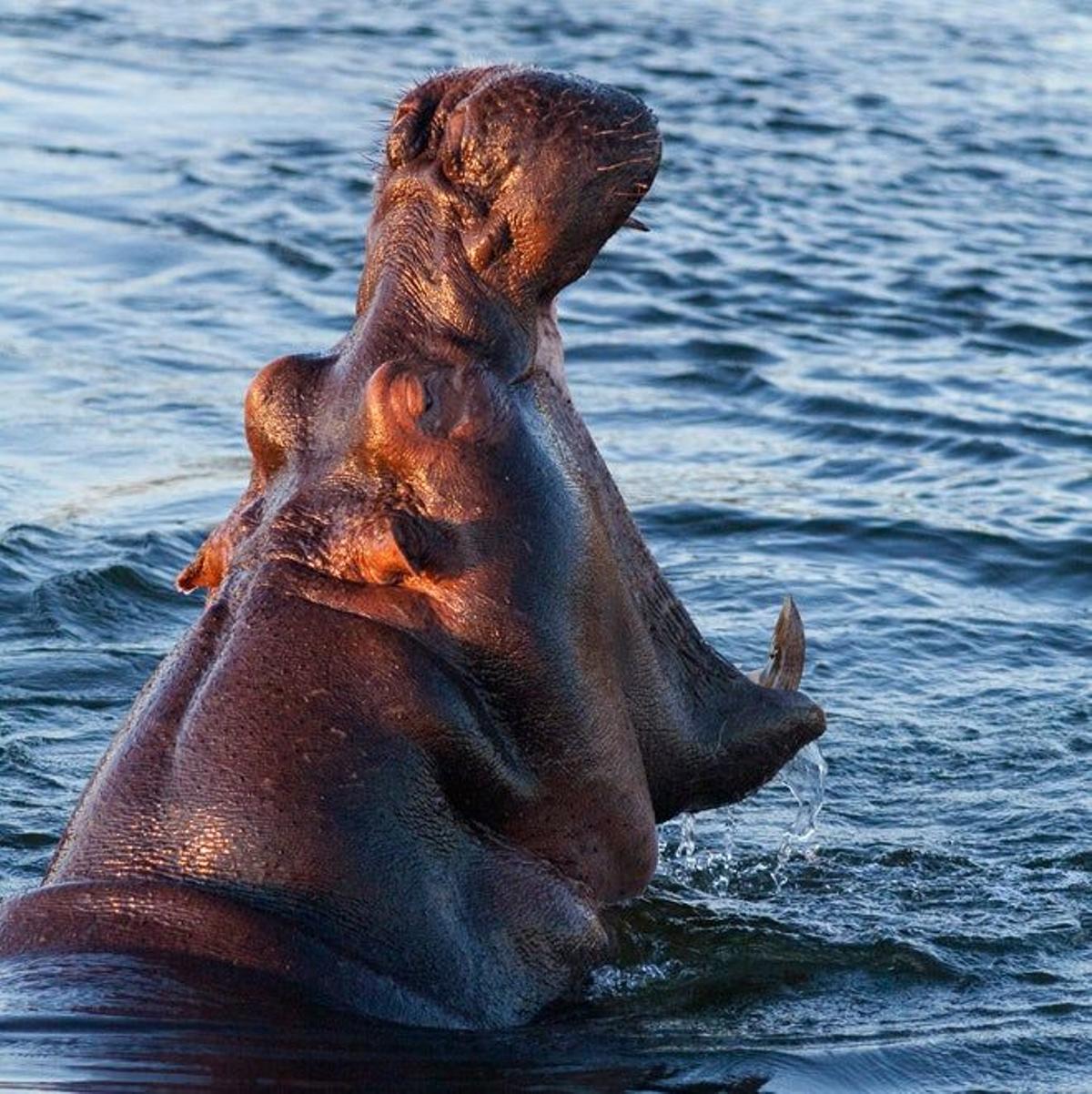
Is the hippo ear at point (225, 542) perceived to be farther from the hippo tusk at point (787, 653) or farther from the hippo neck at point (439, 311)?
the hippo tusk at point (787, 653)

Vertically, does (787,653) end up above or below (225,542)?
below

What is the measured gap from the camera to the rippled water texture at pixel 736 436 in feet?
19.2

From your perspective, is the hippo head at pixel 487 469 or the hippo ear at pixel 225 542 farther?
the hippo ear at pixel 225 542

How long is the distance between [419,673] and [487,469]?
0.43 m

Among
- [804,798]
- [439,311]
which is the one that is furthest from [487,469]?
[804,798]

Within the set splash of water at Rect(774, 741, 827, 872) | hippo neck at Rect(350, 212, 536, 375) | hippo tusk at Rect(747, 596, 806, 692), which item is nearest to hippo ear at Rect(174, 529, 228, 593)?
hippo neck at Rect(350, 212, 536, 375)

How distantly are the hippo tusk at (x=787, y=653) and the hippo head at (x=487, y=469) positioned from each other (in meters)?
0.47

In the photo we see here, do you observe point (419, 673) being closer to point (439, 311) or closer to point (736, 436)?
point (439, 311)

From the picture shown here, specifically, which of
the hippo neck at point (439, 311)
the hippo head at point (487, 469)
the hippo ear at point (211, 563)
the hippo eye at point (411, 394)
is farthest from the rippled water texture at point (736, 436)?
the hippo neck at point (439, 311)

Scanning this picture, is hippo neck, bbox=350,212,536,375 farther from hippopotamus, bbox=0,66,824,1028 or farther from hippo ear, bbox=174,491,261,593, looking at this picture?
hippo ear, bbox=174,491,261,593

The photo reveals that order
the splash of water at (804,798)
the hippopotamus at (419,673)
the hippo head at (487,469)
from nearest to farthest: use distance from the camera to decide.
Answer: the hippopotamus at (419,673), the hippo head at (487,469), the splash of water at (804,798)

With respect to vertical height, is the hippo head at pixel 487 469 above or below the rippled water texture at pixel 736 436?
above

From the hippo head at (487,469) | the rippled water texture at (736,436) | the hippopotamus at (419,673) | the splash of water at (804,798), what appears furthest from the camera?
the splash of water at (804,798)

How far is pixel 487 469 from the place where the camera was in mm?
5012
